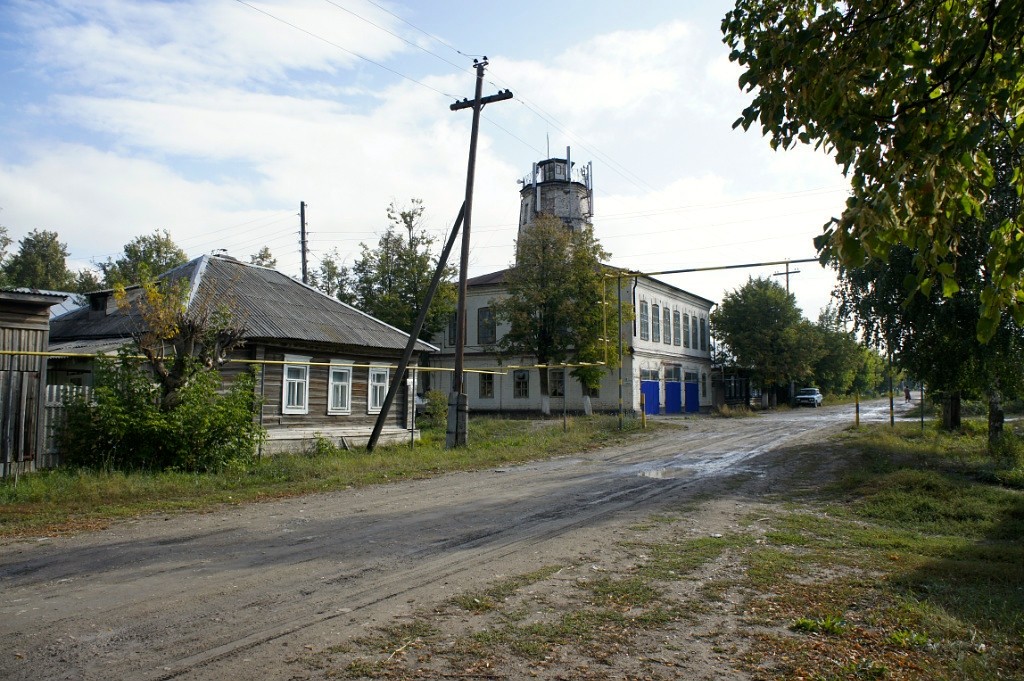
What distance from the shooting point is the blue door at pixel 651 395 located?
138 feet

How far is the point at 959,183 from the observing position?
4.14m

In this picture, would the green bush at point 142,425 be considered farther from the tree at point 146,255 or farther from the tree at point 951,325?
the tree at point 146,255

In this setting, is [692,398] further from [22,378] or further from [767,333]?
[22,378]

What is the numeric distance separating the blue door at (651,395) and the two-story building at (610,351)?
6 cm

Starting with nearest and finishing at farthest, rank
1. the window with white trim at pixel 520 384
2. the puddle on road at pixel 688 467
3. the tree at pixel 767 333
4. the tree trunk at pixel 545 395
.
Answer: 1. the puddle on road at pixel 688 467
2. the tree trunk at pixel 545 395
3. the window with white trim at pixel 520 384
4. the tree at pixel 767 333

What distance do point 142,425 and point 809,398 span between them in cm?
4852

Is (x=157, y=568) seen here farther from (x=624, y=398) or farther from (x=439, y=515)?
(x=624, y=398)

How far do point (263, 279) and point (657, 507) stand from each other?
16.1 metres

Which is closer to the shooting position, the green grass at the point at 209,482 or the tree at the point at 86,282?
the green grass at the point at 209,482

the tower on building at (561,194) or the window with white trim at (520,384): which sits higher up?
the tower on building at (561,194)

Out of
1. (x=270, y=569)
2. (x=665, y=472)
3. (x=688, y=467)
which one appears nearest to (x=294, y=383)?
(x=665, y=472)

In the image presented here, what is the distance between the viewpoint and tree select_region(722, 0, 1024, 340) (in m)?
3.91

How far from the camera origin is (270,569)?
22.7 ft

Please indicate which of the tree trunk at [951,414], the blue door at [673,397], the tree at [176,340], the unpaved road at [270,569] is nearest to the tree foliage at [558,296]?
the blue door at [673,397]
